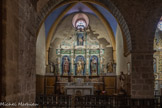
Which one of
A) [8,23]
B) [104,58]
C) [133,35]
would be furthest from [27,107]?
[104,58]

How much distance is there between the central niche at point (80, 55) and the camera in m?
18.9

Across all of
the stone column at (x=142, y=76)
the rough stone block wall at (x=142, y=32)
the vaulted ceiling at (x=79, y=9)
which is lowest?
the stone column at (x=142, y=76)

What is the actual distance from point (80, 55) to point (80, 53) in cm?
17

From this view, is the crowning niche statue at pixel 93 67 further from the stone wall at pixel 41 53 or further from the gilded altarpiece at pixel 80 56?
the stone wall at pixel 41 53

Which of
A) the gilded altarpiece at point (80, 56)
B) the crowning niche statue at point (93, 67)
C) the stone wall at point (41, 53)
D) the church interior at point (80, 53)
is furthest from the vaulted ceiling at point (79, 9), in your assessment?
the crowning niche statue at point (93, 67)

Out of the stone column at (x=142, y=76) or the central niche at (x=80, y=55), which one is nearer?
the stone column at (x=142, y=76)

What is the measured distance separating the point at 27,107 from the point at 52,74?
37.6 feet

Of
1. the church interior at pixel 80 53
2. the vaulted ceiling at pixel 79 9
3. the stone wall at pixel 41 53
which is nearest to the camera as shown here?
the church interior at pixel 80 53

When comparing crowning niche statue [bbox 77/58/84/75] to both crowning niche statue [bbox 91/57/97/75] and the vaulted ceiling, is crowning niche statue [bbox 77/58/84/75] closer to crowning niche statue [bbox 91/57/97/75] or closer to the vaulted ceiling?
crowning niche statue [bbox 91/57/97/75]

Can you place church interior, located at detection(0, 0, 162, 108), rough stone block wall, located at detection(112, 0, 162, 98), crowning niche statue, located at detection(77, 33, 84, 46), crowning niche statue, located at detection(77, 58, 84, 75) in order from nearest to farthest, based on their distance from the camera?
1. church interior, located at detection(0, 0, 162, 108)
2. rough stone block wall, located at detection(112, 0, 162, 98)
3. crowning niche statue, located at detection(77, 58, 84, 75)
4. crowning niche statue, located at detection(77, 33, 84, 46)

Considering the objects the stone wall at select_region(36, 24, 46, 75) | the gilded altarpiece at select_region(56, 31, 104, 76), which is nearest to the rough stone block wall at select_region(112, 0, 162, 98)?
the stone wall at select_region(36, 24, 46, 75)

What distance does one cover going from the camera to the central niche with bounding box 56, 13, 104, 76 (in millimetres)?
18859

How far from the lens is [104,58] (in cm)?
1902

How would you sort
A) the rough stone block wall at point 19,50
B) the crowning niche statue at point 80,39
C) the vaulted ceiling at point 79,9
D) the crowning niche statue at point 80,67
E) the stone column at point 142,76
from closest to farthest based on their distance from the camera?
the rough stone block wall at point 19,50 → the stone column at point 142,76 → the vaulted ceiling at point 79,9 → the crowning niche statue at point 80,67 → the crowning niche statue at point 80,39
